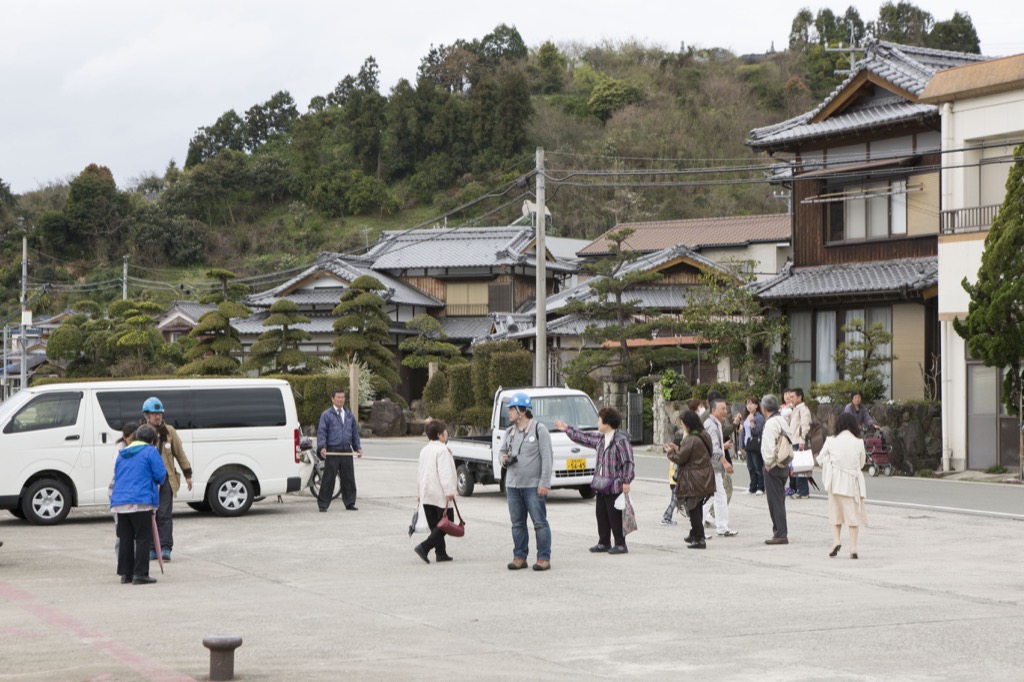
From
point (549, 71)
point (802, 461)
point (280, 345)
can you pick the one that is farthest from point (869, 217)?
point (549, 71)

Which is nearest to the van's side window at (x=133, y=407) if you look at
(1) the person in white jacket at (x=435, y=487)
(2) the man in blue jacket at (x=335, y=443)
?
(2) the man in blue jacket at (x=335, y=443)

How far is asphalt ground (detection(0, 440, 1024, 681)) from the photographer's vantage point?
8.21m

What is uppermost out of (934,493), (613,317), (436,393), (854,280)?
(854,280)

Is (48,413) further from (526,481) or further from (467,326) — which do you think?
(467,326)

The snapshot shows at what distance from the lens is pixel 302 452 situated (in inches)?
838

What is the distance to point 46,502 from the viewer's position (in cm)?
1791

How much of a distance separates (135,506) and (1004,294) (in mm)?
17122

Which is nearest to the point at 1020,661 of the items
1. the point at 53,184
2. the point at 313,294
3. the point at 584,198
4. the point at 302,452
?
the point at 302,452

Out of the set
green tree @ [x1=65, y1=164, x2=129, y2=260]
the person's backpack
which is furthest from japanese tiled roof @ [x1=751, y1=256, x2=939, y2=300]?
green tree @ [x1=65, y1=164, x2=129, y2=260]

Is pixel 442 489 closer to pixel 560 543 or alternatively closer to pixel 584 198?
pixel 560 543

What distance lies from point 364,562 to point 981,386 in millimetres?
16840

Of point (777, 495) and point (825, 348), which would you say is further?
point (825, 348)

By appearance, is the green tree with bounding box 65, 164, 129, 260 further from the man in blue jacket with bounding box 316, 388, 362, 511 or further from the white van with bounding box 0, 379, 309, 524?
the man in blue jacket with bounding box 316, 388, 362, 511

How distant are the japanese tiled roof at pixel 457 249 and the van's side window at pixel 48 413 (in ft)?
137
